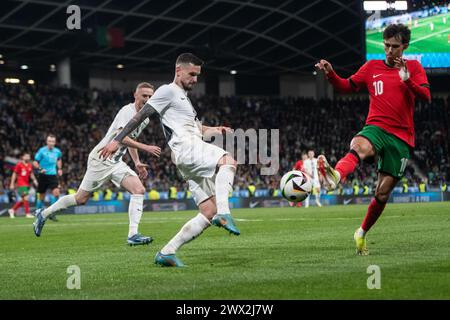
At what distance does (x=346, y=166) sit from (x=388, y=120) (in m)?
0.99

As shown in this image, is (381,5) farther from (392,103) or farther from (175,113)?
(175,113)

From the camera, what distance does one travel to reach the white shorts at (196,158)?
28.0 feet

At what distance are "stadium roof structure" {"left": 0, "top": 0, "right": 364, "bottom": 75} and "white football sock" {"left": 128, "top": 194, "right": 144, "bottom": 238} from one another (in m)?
28.9

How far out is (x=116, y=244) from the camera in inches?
499

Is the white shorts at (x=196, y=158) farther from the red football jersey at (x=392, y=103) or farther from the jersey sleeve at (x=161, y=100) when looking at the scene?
the red football jersey at (x=392, y=103)

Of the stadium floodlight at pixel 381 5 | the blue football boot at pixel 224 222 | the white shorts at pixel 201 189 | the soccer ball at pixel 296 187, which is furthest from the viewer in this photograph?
the stadium floodlight at pixel 381 5

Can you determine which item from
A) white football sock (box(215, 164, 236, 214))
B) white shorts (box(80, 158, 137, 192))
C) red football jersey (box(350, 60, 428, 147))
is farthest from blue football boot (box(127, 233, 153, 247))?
red football jersey (box(350, 60, 428, 147))

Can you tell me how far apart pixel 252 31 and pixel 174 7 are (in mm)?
6804

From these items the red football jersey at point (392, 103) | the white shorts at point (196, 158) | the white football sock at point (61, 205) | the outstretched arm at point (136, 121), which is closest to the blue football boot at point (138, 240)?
the white football sock at point (61, 205)

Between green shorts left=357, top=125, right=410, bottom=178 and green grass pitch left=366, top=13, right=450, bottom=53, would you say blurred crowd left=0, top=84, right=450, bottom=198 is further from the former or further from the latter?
green shorts left=357, top=125, right=410, bottom=178

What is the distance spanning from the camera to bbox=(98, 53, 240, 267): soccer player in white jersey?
854cm

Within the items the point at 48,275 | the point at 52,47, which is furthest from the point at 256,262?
the point at 52,47
